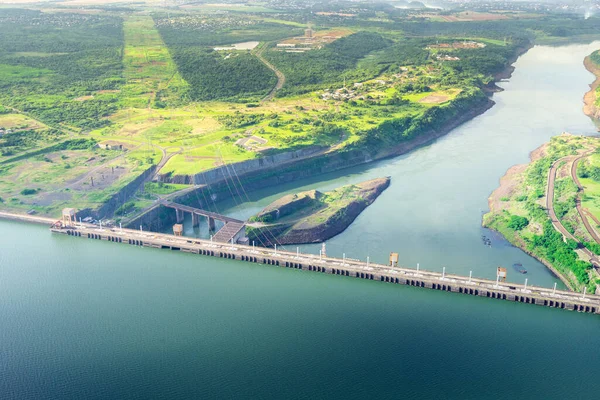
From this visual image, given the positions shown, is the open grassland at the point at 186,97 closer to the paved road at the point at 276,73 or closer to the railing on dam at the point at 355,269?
the paved road at the point at 276,73

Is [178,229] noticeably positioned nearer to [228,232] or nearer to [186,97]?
[228,232]

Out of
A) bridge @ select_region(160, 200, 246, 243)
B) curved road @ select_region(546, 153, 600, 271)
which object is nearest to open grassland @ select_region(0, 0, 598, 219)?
bridge @ select_region(160, 200, 246, 243)

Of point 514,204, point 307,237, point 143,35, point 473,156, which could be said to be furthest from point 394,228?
point 143,35

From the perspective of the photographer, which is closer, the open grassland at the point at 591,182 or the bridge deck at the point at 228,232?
the bridge deck at the point at 228,232

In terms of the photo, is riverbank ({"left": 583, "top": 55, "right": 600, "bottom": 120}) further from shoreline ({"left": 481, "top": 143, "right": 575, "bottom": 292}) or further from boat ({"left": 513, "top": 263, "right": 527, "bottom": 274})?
boat ({"left": 513, "top": 263, "right": 527, "bottom": 274})

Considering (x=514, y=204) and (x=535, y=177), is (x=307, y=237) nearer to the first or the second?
(x=514, y=204)

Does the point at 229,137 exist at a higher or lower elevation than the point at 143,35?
lower

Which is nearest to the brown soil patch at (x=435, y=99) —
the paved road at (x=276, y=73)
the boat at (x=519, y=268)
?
the paved road at (x=276, y=73)
